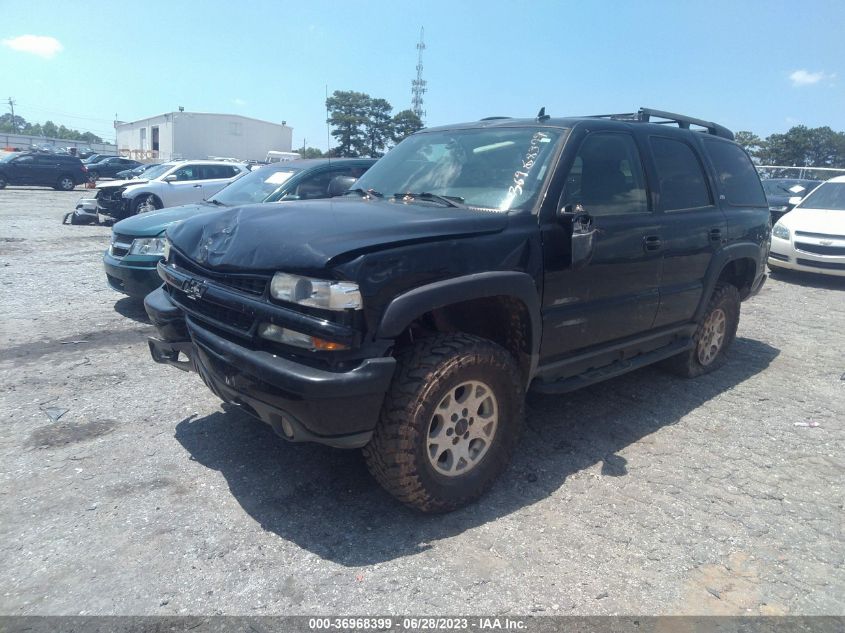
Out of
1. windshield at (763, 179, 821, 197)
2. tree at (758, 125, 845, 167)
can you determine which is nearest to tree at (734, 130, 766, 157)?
tree at (758, 125, 845, 167)

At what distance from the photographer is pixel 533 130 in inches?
153

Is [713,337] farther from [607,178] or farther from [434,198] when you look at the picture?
[434,198]

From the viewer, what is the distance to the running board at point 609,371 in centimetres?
371

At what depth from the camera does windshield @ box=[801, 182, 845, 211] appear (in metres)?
10.9

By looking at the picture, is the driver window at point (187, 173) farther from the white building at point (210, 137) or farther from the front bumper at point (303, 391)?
the white building at point (210, 137)

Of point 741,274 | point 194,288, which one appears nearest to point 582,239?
point 194,288

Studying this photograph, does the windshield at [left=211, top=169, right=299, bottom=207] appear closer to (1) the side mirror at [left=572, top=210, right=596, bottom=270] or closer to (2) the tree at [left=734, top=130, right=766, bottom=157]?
(1) the side mirror at [left=572, top=210, right=596, bottom=270]

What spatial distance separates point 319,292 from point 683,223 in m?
2.97

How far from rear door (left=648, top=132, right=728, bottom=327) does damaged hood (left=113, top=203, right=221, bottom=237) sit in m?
4.22

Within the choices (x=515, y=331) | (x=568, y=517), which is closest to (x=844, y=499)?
(x=568, y=517)

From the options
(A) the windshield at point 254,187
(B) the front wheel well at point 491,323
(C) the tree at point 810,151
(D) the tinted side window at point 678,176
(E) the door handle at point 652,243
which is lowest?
(B) the front wheel well at point 491,323

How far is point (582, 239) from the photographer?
11.0 feet

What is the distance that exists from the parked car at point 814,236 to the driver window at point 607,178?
22.2 feet

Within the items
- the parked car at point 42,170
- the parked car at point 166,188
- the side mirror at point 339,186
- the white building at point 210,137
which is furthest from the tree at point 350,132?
the white building at point 210,137
